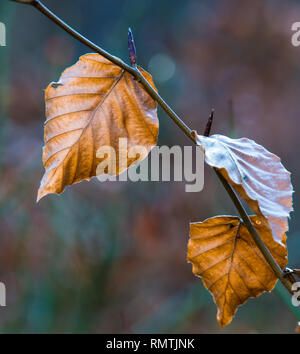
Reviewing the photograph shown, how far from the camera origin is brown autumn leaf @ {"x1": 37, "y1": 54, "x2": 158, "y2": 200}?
34 centimetres

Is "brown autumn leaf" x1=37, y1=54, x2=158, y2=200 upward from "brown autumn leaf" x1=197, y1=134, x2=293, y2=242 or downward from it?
upward

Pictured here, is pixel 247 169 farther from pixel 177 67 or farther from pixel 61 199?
pixel 177 67

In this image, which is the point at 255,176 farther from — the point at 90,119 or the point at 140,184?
the point at 140,184

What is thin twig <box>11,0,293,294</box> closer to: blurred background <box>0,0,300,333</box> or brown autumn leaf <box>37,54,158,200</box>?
brown autumn leaf <box>37,54,158,200</box>

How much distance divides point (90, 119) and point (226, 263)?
7.3 inches

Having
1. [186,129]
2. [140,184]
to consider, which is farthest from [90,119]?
[140,184]

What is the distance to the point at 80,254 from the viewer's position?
2.07 metres

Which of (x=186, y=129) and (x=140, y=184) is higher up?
(x=186, y=129)

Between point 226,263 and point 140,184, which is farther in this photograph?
point 140,184

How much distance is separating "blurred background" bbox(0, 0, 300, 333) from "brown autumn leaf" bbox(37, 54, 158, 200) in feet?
4.72

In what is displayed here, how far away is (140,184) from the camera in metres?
2.37

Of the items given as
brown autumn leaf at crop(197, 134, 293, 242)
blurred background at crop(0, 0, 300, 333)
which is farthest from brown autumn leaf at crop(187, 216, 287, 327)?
blurred background at crop(0, 0, 300, 333)

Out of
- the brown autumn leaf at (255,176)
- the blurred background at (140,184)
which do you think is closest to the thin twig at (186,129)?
the brown autumn leaf at (255,176)

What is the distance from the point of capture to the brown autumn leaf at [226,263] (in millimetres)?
351
